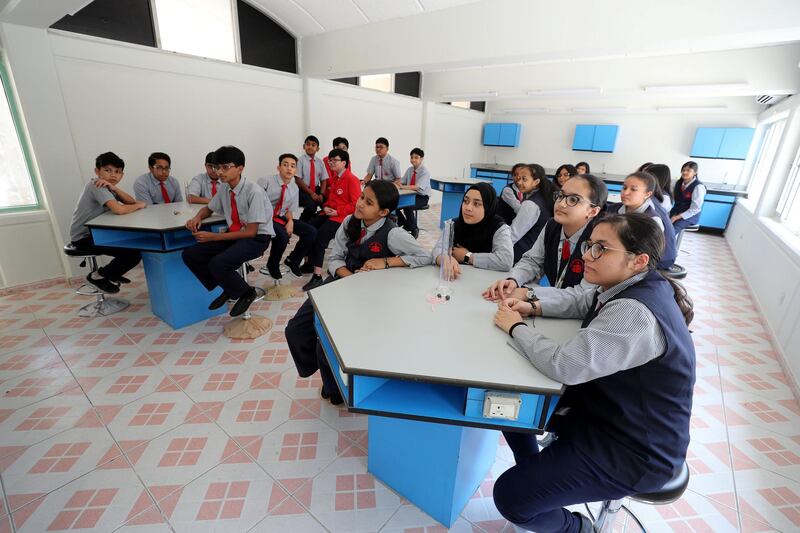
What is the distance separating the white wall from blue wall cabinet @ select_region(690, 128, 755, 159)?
315mm

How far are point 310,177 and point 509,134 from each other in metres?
7.17

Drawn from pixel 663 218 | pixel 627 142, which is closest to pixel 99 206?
pixel 663 218

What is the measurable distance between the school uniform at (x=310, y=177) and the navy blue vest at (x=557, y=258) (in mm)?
3487

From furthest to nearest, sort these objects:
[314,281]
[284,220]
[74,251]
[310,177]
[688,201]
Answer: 1. [688,201]
2. [310,177]
3. [314,281]
4. [284,220]
5. [74,251]

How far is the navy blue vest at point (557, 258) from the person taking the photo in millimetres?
1879

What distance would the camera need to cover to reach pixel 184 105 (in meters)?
4.52

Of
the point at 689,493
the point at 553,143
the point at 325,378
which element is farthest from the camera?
the point at 553,143

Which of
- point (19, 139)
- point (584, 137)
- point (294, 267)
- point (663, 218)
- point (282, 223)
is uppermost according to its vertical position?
point (584, 137)

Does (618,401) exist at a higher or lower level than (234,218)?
lower

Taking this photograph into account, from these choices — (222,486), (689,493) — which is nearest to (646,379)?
(689,493)

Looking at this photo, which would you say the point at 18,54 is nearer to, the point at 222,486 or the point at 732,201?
the point at 222,486

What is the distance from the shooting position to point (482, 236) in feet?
7.80

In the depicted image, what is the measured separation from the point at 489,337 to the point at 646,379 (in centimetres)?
50

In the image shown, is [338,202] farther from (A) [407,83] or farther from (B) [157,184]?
(A) [407,83]
